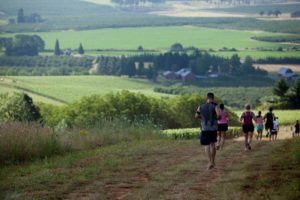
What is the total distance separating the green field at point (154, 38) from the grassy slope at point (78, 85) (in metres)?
34.9

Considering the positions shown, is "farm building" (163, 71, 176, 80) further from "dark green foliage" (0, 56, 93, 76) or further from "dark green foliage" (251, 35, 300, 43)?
"dark green foliage" (251, 35, 300, 43)

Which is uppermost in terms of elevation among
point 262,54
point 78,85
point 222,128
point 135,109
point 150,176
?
point 150,176

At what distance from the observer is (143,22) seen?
7520 inches

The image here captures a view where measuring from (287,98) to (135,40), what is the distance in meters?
82.2

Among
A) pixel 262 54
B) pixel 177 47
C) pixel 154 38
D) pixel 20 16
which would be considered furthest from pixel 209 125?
pixel 20 16

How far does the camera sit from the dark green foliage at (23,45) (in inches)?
5027

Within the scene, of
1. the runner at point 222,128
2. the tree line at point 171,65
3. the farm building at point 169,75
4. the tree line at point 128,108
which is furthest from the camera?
the farm building at point 169,75

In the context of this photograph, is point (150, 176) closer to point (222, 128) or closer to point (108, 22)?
point (222, 128)

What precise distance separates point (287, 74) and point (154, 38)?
2490 inches

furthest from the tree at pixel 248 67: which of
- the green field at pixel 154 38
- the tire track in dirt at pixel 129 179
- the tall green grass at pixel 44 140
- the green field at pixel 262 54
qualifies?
the tire track in dirt at pixel 129 179

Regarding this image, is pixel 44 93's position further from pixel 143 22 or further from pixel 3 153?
pixel 143 22

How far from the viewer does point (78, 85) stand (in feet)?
344

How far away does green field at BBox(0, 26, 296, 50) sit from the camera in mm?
153250

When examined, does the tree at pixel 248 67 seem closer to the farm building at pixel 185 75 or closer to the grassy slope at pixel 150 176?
the farm building at pixel 185 75
